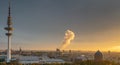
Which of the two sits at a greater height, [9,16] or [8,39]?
[9,16]

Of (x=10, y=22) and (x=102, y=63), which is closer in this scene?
(x=102, y=63)

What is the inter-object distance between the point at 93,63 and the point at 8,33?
51.6 meters

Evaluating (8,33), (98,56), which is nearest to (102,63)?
(98,56)

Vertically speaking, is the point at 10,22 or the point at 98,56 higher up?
the point at 10,22

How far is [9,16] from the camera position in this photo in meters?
149

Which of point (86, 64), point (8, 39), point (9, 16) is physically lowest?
point (86, 64)

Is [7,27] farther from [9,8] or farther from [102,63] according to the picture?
[102,63]

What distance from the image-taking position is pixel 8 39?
143m

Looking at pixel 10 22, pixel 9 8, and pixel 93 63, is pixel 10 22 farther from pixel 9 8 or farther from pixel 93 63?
pixel 93 63

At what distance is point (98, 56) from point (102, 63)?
15691 mm

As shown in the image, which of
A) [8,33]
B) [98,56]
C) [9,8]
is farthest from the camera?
[9,8]

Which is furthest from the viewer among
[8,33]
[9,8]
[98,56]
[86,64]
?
[9,8]

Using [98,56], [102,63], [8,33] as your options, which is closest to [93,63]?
[102,63]

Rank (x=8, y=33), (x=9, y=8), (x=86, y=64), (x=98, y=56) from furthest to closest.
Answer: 1. (x=9, y=8)
2. (x=8, y=33)
3. (x=98, y=56)
4. (x=86, y=64)
